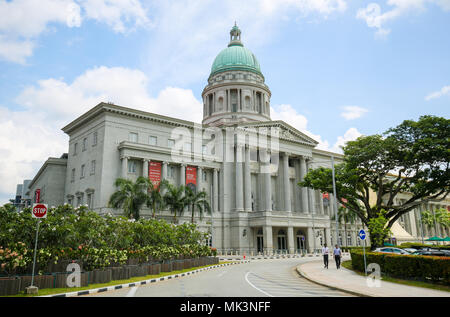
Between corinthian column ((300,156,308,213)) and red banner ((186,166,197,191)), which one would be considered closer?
red banner ((186,166,197,191))

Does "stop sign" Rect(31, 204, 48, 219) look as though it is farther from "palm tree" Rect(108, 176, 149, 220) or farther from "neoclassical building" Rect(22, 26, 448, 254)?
"neoclassical building" Rect(22, 26, 448, 254)

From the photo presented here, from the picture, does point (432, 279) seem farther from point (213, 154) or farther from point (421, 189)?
point (213, 154)

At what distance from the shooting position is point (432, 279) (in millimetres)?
17344

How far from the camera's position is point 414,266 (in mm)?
18547

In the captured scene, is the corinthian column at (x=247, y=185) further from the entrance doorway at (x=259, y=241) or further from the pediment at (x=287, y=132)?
the pediment at (x=287, y=132)

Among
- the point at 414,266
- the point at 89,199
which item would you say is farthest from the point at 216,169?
the point at 414,266

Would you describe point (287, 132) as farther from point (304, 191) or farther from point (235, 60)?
point (235, 60)

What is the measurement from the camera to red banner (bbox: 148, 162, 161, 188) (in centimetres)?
4969

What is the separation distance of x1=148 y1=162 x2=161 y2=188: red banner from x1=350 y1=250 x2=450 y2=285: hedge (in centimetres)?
3237

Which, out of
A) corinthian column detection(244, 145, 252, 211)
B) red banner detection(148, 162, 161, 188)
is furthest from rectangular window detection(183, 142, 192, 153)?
corinthian column detection(244, 145, 252, 211)

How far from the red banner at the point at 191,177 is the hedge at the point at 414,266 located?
33457 mm

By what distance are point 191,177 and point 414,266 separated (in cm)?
3847

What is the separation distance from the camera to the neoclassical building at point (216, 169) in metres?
49.4
